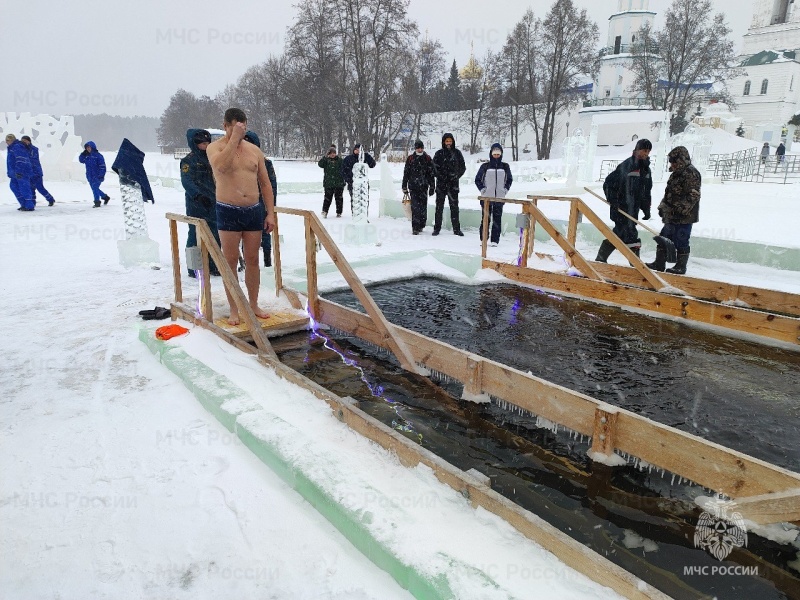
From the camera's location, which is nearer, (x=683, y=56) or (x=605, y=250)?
(x=605, y=250)

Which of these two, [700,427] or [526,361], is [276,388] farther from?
[700,427]

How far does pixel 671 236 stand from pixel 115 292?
7226 millimetres

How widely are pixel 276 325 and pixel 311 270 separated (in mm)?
669

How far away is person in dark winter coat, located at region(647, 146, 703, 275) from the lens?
6656 millimetres

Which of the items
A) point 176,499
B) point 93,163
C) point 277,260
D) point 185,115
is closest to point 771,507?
point 176,499

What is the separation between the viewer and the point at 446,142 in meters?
9.76

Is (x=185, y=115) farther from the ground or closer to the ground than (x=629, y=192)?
farther from the ground

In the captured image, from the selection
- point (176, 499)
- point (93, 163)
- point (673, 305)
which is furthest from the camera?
point (93, 163)

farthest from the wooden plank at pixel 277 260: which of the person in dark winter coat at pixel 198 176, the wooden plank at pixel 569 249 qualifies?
the wooden plank at pixel 569 249

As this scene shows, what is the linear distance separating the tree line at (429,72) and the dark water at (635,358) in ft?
104

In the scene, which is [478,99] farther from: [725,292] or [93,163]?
[725,292]

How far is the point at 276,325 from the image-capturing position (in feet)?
16.3

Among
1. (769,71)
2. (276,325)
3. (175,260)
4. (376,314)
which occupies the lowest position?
(276,325)

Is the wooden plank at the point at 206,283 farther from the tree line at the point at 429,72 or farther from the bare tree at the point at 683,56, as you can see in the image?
the bare tree at the point at 683,56
